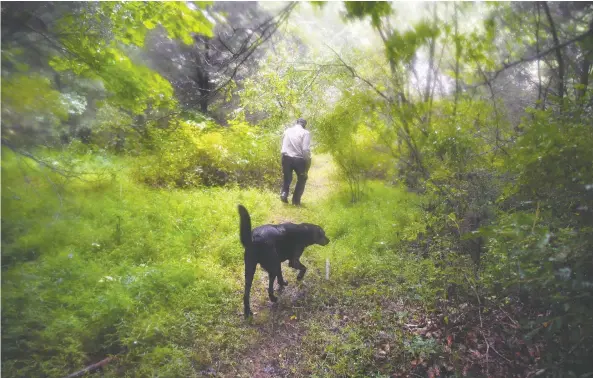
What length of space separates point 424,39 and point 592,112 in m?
1.47

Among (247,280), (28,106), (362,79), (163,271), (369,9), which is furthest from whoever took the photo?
(362,79)

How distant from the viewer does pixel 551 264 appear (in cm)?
150

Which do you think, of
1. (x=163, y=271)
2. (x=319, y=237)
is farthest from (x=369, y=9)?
(x=163, y=271)

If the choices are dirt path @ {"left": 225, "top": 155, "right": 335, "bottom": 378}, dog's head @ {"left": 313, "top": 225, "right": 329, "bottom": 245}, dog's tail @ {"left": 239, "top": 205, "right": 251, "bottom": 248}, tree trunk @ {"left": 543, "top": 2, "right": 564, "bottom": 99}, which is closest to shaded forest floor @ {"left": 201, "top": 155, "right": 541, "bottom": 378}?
dirt path @ {"left": 225, "top": 155, "right": 335, "bottom": 378}

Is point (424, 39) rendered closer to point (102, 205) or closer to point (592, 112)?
point (592, 112)

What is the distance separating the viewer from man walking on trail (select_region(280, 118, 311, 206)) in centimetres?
372

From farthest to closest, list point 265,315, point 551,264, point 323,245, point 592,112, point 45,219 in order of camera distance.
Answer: point 323,245
point 265,315
point 45,219
point 592,112
point 551,264

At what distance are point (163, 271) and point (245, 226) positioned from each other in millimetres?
1097

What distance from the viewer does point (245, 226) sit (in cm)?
247

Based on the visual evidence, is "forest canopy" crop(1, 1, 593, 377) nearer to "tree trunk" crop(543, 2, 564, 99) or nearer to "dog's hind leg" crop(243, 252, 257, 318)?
"tree trunk" crop(543, 2, 564, 99)

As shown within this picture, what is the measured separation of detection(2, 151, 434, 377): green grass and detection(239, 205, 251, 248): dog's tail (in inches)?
27.2

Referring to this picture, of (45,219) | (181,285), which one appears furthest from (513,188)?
(45,219)

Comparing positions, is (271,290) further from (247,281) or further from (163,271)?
(163,271)

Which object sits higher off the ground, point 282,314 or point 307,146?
point 307,146
